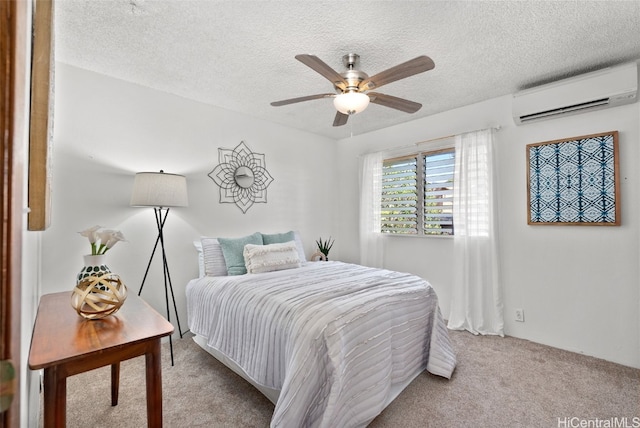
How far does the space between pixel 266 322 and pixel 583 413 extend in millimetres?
2086

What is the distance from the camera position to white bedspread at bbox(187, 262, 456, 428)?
1.57 metres

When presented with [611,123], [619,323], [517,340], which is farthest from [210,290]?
[611,123]

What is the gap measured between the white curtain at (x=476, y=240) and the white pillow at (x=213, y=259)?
2577 mm

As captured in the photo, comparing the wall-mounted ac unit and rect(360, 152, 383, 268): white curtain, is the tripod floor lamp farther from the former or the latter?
the wall-mounted ac unit

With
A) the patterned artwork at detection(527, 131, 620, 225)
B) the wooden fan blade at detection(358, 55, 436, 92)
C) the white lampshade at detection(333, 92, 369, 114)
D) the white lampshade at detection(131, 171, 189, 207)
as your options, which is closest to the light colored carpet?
the patterned artwork at detection(527, 131, 620, 225)

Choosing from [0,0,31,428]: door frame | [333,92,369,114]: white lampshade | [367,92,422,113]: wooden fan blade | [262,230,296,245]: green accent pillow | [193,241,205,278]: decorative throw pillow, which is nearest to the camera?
[0,0,31,428]: door frame

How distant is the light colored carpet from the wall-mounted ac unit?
2.20m

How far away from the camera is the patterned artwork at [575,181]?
250 centimetres

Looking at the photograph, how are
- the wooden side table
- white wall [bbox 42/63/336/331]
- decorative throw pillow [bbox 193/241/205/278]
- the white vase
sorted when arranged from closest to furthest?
the wooden side table < the white vase < white wall [bbox 42/63/336/331] < decorative throw pillow [bbox 193/241/205/278]

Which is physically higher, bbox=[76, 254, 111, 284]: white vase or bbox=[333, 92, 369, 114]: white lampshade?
bbox=[333, 92, 369, 114]: white lampshade

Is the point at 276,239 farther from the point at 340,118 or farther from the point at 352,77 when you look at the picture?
the point at 352,77

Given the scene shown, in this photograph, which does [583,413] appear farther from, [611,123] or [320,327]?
[611,123]

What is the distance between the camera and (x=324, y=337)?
1.63 m

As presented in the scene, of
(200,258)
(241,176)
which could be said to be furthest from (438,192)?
(200,258)
